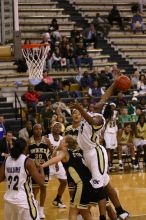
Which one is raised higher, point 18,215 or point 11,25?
point 11,25

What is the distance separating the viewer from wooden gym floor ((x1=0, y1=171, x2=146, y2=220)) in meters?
11.9

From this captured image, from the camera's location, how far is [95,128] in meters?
9.72

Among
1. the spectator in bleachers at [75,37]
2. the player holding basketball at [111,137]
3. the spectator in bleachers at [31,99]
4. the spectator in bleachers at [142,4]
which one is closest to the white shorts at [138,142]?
the player holding basketball at [111,137]

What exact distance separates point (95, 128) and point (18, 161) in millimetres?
1953

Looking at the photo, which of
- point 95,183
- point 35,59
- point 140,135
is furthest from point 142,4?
point 95,183

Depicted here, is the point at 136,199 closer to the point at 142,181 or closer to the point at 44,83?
the point at 142,181

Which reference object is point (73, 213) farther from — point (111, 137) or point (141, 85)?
point (141, 85)

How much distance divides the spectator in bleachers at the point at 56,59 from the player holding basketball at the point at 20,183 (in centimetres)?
1536

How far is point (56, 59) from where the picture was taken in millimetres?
23422

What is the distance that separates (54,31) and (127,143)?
7.82 meters

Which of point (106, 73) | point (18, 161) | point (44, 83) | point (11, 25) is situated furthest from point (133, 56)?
point (18, 161)

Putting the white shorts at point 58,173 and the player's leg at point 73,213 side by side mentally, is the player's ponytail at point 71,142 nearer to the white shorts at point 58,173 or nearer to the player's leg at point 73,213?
the player's leg at point 73,213

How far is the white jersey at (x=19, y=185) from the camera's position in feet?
26.1

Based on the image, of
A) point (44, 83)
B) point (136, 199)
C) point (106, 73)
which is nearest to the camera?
point (136, 199)
